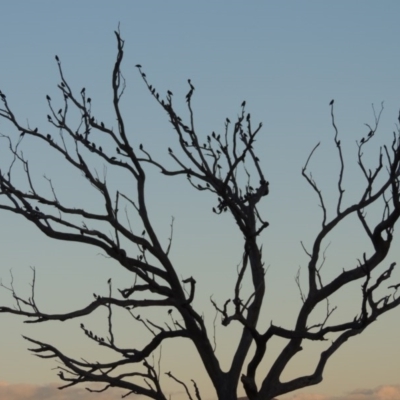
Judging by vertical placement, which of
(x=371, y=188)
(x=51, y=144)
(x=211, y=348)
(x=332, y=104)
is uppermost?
(x=51, y=144)

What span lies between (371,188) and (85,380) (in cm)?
526

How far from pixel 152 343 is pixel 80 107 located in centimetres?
377

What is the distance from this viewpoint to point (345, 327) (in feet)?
42.6

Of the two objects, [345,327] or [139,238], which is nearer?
[345,327]

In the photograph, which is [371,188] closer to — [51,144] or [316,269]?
[316,269]

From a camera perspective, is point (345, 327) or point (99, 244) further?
point (99, 244)

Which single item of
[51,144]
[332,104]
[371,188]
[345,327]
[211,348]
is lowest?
[345,327]

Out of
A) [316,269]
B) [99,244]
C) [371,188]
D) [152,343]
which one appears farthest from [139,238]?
[371,188]

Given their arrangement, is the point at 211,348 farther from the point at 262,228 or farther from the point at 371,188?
the point at 371,188

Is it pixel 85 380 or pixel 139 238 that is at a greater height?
pixel 139 238

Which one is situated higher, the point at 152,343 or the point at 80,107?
the point at 80,107

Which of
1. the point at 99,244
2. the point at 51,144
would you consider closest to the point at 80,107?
the point at 51,144

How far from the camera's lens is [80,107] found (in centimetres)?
1495

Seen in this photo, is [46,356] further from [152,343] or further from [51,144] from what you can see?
[51,144]
